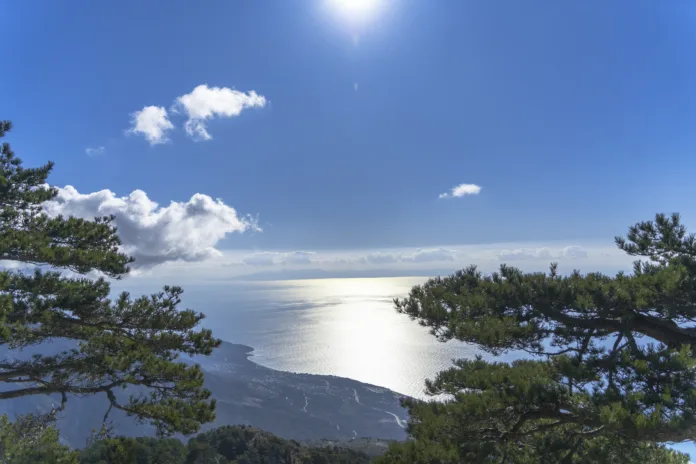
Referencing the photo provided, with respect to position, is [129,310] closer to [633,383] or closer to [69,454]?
[69,454]

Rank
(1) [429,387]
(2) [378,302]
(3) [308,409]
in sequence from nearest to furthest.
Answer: (1) [429,387]
(3) [308,409]
(2) [378,302]

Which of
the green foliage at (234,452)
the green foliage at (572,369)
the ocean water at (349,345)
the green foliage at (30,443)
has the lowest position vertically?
the ocean water at (349,345)

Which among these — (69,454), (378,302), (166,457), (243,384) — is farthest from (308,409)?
(378,302)

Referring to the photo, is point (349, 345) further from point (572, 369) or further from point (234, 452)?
point (572, 369)

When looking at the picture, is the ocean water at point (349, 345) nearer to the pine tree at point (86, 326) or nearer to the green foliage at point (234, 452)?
the green foliage at point (234, 452)

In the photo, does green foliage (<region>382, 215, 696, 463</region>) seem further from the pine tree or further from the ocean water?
the ocean water

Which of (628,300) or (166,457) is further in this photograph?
(166,457)

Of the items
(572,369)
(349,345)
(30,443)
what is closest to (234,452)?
(30,443)

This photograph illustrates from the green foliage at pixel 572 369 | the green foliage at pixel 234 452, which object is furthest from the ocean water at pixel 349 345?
the green foliage at pixel 572 369
